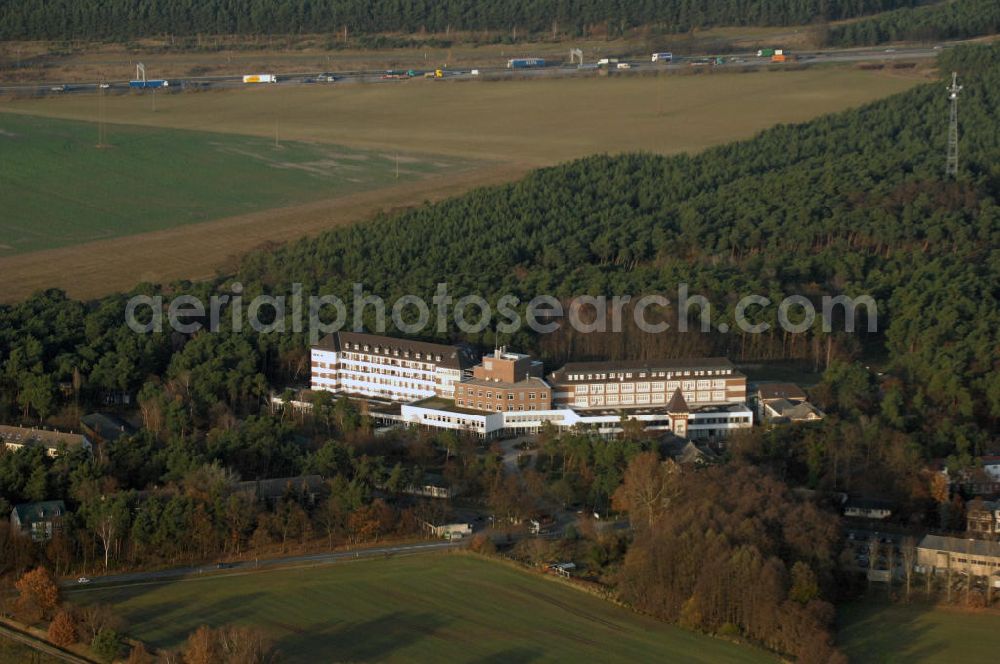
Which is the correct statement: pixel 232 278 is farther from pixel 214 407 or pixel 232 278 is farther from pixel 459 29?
pixel 459 29

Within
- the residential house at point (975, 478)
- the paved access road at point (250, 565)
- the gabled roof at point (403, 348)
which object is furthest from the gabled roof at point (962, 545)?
the gabled roof at point (403, 348)

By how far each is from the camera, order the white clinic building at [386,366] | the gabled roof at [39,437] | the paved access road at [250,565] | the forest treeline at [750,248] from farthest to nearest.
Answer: the forest treeline at [750,248], the white clinic building at [386,366], the gabled roof at [39,437], the paved access road at [250,565]

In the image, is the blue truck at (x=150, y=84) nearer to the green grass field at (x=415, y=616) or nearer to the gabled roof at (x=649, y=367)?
the gabled roof at (x=649, y=367)

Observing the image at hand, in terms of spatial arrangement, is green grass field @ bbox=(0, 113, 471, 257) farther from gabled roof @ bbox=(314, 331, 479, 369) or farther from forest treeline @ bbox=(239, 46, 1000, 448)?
gabled roof @ bbox=(314, 331, 479, 369)

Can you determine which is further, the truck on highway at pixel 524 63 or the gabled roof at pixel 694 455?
the truck on highway at pixel 524 63

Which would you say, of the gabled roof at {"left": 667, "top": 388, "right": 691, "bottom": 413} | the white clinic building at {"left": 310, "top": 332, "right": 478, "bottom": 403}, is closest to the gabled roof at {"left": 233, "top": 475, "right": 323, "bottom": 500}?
the white clinic building at {"left": 310, "top": 332, "right": 478, "bottom": 403}

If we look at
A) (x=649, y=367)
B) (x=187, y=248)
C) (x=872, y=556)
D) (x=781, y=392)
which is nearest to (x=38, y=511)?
(x=872, y=556)

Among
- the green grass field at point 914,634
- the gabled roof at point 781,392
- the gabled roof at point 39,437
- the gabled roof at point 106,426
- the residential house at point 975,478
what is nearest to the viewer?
the green grass field at point 914,634
